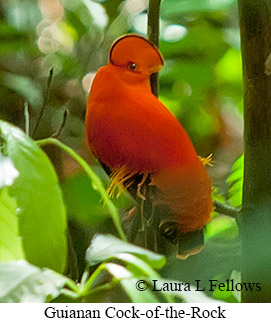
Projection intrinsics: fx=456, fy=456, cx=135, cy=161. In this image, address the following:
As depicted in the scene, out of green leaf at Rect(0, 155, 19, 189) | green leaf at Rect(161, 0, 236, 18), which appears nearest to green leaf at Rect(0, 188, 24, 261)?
green leaf at Rect(0, 155, 19, 189)

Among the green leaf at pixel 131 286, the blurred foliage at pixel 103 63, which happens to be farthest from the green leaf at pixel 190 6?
the green leaf at pixel 131 286

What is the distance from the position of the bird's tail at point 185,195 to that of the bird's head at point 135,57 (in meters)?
0.10

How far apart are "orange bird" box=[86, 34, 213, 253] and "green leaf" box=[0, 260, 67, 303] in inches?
6.0

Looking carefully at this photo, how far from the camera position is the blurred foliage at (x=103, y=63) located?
1.38 feet

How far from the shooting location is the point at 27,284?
0.28m

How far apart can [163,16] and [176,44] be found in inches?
1.2

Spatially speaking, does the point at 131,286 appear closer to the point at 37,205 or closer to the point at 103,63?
the point at 37,205

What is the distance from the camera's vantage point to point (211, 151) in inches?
17.0

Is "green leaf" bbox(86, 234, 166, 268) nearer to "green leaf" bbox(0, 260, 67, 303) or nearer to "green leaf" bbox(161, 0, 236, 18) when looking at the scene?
"green leaf" bbox(0, 260, 67, 303)

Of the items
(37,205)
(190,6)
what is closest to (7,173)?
(37,205)

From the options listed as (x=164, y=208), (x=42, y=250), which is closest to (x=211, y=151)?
(x=164, y=208)

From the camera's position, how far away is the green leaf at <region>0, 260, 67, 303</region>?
0.27m

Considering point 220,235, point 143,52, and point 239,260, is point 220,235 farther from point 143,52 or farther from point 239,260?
point 143,52

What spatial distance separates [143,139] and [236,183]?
9 cm
